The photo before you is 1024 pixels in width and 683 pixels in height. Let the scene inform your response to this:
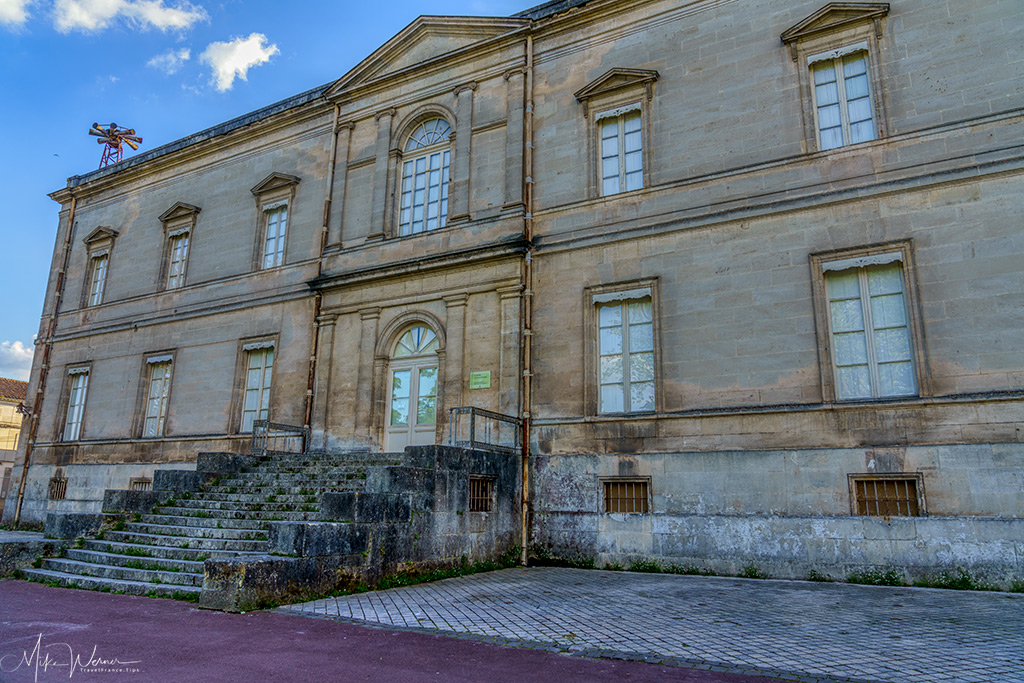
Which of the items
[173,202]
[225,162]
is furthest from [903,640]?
[173,202]

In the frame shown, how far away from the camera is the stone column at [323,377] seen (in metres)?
14.2

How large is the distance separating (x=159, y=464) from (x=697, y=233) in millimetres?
13387

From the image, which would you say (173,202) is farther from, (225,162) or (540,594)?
(540,594)

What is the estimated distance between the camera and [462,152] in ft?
46.8

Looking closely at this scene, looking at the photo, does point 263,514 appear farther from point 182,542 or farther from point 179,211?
point 179,211

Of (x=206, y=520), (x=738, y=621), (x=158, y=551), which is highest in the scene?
(x=206, y=520)

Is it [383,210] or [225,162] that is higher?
[225,162]

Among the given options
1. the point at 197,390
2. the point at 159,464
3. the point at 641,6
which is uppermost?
the point at 641,6

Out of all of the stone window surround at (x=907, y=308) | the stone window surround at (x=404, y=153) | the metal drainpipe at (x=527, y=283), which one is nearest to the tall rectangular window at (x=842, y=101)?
the stone window surround at (x=907, y=308)

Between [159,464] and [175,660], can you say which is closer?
[175,660]

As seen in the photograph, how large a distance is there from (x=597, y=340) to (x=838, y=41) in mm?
6234

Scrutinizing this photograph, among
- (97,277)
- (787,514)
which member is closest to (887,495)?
(787,514)

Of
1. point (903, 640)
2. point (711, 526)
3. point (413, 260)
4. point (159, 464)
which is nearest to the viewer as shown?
point (903, 640)

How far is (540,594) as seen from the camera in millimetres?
8234
